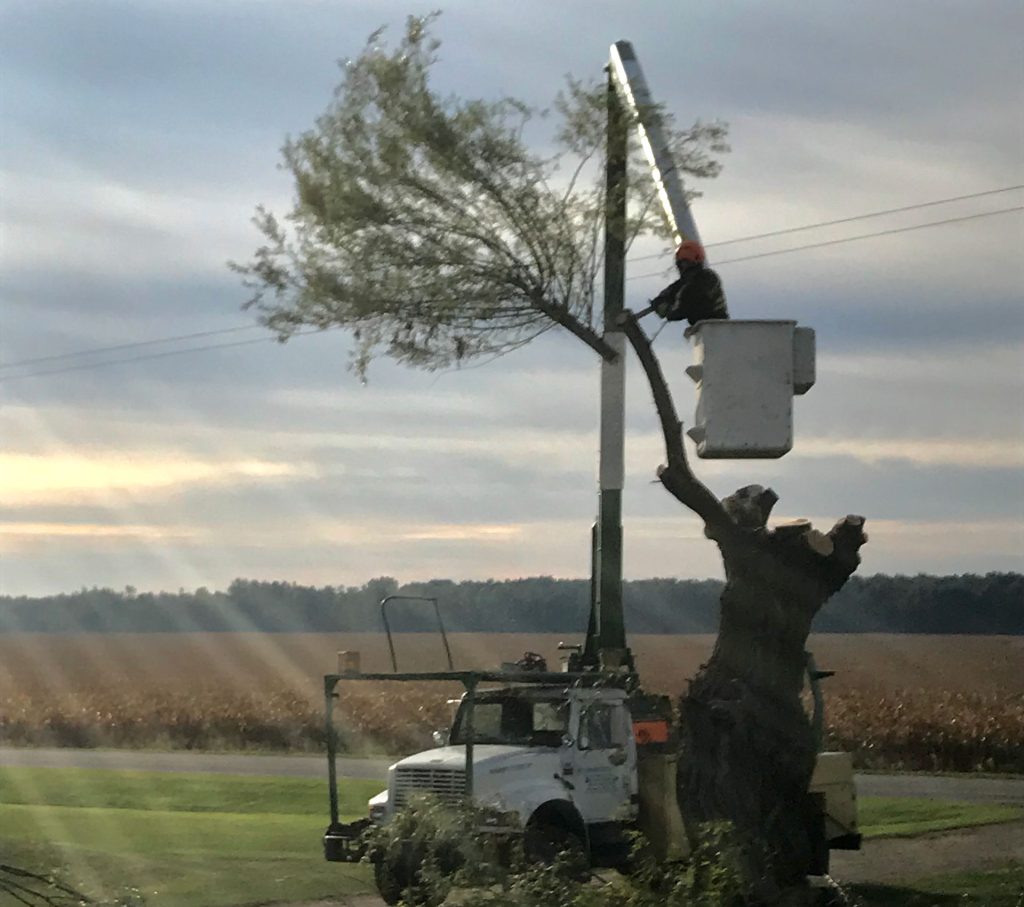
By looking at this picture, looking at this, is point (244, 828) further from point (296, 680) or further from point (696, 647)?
point (696, 647)

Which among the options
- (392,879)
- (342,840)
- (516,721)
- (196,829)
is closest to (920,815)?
(516,721)

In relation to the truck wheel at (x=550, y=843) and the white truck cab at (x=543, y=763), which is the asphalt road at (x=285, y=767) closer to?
the white truck cab at (x=543, y=763)

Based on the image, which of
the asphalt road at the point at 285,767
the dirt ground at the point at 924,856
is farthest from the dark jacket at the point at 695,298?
the asphalt road at the point at 285,767

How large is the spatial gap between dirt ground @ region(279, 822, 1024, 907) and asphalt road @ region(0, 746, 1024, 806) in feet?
17.6

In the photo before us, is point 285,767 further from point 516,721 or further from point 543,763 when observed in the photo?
point 543,763

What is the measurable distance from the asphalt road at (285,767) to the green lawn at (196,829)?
1.97 metres

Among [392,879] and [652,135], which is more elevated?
[652,135]

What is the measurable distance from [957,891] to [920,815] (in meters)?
8.31

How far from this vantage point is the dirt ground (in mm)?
15828

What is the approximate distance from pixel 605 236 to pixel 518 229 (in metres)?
0.83

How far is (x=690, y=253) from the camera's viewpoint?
11.2 meters

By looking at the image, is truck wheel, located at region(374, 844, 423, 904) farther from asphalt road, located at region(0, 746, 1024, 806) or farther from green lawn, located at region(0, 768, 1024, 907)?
asphalt road, located at region(0, 746, 1024, 806)

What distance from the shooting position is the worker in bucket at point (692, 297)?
1073 cm

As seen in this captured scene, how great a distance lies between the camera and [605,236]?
578 inches
